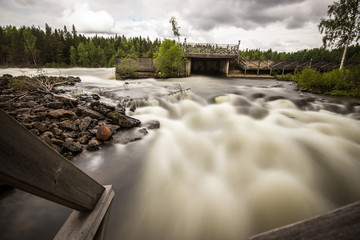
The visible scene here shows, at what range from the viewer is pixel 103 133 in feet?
18.7

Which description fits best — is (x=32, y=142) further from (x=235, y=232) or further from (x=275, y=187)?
(x=275, y=187)

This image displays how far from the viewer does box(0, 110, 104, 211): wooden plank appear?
107 cm

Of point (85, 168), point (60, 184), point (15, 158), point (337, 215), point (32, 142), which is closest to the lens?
point (337, 215)

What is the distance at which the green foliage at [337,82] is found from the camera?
12148 mm

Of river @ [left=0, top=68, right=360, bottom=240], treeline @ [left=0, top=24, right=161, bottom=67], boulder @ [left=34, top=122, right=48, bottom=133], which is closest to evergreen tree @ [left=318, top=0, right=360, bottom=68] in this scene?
river @ [left=0, top=68, right=360, bottom=240]

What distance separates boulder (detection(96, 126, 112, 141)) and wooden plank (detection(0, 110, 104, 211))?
13.6 ft

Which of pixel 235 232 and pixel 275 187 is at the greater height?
pixel 275 187

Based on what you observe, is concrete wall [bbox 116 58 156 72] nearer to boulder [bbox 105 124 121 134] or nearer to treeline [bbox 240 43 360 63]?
boulder [bbox 105 124 121 134]

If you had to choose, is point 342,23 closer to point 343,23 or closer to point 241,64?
point 343,23

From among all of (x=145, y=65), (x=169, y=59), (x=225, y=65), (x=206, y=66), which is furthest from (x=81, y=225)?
(x=206, y=66)

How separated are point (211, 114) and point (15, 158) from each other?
8084 mm

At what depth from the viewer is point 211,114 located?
8641mm

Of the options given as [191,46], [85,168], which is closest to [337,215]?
[85,168]

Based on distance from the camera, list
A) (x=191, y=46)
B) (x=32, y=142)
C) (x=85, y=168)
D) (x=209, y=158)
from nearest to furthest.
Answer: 1. (x=32, y=142)
2. (x=85, y=168)
3. (x=209, y=158)
4. (x=191, y=46)
